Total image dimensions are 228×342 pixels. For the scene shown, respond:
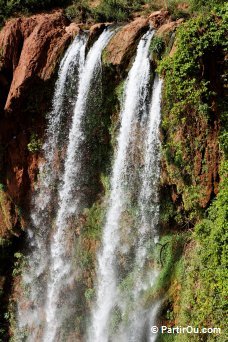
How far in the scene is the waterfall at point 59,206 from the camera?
12.2 m

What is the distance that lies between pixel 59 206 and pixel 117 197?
209 cm

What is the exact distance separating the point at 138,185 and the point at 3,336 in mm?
6847

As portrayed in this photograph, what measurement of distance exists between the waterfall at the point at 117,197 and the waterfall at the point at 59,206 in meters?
1.05

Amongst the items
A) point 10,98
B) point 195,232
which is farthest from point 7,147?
point 195,232

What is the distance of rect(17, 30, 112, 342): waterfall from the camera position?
40.0 feet

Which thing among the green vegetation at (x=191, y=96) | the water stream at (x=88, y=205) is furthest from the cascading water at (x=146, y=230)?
the green vegetation at (x=191, y=96)

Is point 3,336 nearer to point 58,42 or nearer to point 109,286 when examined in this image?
point 109,286

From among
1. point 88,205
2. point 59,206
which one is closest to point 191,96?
point 88,205

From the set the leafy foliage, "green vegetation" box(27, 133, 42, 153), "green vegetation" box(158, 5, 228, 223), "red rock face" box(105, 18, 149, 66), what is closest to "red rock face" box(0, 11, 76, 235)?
"green vegetation" box(27, 133, 42, 153)

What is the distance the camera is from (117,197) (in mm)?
11906

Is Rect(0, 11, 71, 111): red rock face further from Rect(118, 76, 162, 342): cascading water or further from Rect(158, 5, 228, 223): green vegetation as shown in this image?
Rect(158, 5, 228, 223): green vegetation

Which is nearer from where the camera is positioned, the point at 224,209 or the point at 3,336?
the point at 224,209

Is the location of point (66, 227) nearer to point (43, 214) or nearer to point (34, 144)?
point (43, 214)

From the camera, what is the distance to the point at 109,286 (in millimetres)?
11789
